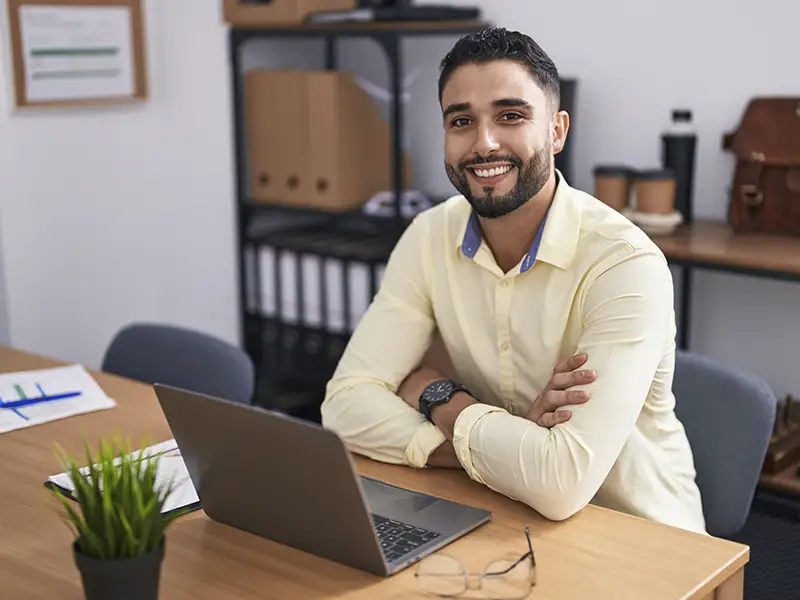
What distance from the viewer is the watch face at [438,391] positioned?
178 cm

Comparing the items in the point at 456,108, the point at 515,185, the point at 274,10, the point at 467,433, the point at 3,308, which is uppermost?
the point at 274,10

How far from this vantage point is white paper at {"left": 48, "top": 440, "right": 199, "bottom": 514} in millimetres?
1556

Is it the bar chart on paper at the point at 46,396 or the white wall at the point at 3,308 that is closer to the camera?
the bar chart on paper at the point at 46,396

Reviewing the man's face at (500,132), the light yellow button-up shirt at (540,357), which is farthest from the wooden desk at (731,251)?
the man's face at (500,132)

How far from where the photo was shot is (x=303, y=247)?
11.8 feet

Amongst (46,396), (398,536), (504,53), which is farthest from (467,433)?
(46,396)

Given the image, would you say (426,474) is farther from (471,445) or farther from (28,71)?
(28,71)

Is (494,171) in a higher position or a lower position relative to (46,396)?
higher

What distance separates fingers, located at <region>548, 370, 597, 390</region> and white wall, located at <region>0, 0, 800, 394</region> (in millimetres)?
1542

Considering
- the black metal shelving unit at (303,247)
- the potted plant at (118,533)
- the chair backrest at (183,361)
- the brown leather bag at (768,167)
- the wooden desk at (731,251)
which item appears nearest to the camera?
the potted plant at (118,533)

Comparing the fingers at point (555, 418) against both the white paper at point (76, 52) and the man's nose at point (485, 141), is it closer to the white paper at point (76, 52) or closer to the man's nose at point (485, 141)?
the man's nose at point (485, 141)

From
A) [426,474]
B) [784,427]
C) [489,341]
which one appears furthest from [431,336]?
[784,427]

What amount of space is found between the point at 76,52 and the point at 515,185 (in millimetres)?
2173

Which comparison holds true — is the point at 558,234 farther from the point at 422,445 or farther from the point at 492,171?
the point at 422,445
